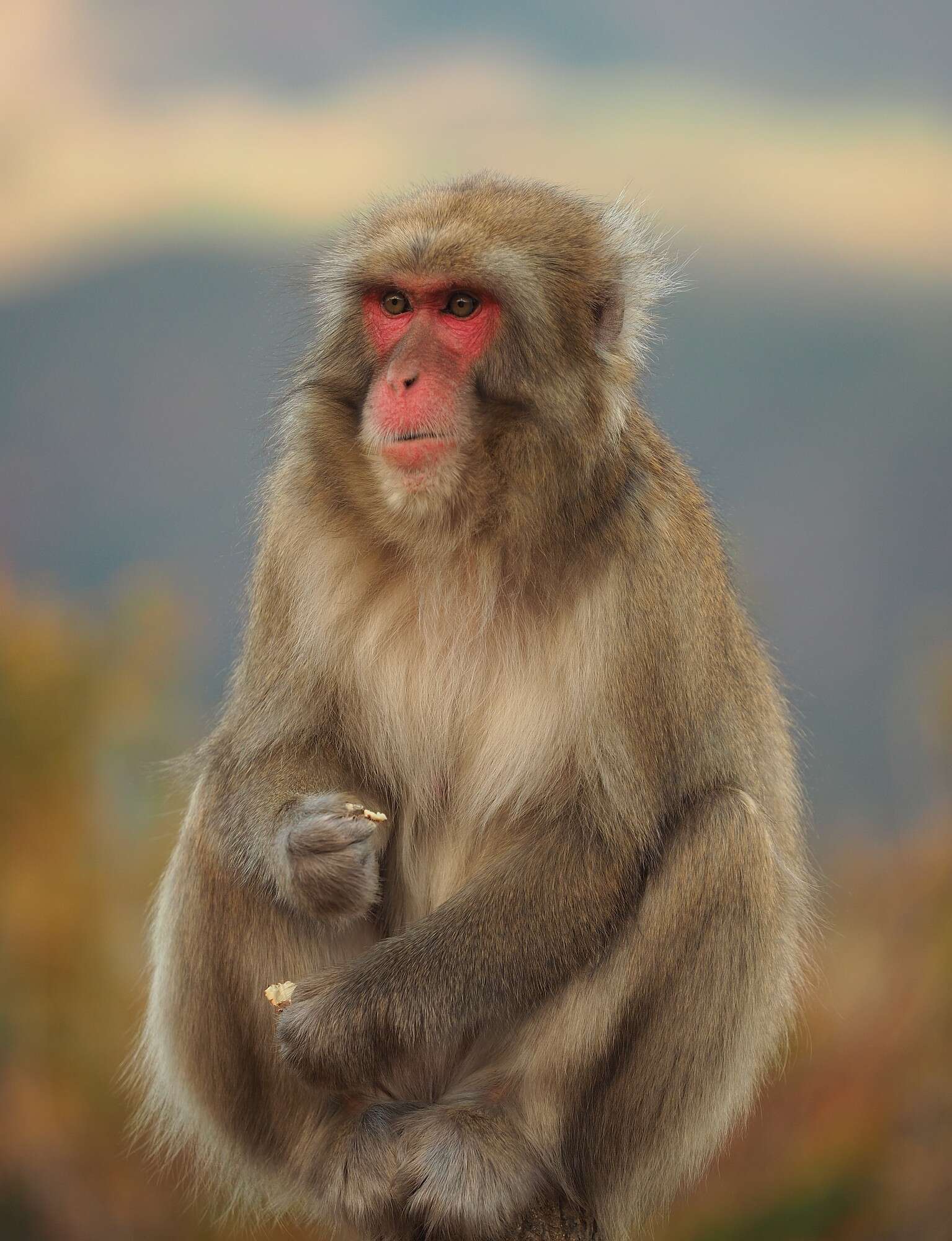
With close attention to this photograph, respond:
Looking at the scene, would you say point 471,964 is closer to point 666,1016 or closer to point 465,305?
point 666,1016

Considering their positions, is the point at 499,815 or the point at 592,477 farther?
the point at 499,815

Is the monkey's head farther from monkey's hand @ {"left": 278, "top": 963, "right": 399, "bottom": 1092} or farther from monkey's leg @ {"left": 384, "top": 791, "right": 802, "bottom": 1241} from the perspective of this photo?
monkey's hand @ {"left": 278, "top": 963, "right": 399, "bottom": 1092}

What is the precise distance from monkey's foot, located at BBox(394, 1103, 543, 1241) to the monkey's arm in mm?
167

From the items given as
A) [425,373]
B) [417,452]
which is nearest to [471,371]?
[425,373]

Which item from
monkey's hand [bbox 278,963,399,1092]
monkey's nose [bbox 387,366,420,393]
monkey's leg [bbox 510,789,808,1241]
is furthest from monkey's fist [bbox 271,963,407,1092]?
monkey's nose [bbox 387,366,420,393]

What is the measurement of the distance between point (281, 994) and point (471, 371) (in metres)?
1.24

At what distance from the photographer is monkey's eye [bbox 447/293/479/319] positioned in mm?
2854

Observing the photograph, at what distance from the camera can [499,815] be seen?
3.05m

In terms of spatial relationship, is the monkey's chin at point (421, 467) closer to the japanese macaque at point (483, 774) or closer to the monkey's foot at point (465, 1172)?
the japanese macaque at point (483, 774)

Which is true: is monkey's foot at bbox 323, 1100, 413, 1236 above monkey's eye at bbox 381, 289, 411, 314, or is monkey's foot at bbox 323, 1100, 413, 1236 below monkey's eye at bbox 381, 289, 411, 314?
below

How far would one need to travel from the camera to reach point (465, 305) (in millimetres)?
2855

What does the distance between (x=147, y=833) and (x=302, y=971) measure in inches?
176

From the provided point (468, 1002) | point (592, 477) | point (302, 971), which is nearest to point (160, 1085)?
point (302, 971)

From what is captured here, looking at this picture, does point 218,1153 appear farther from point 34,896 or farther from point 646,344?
point 34,896
